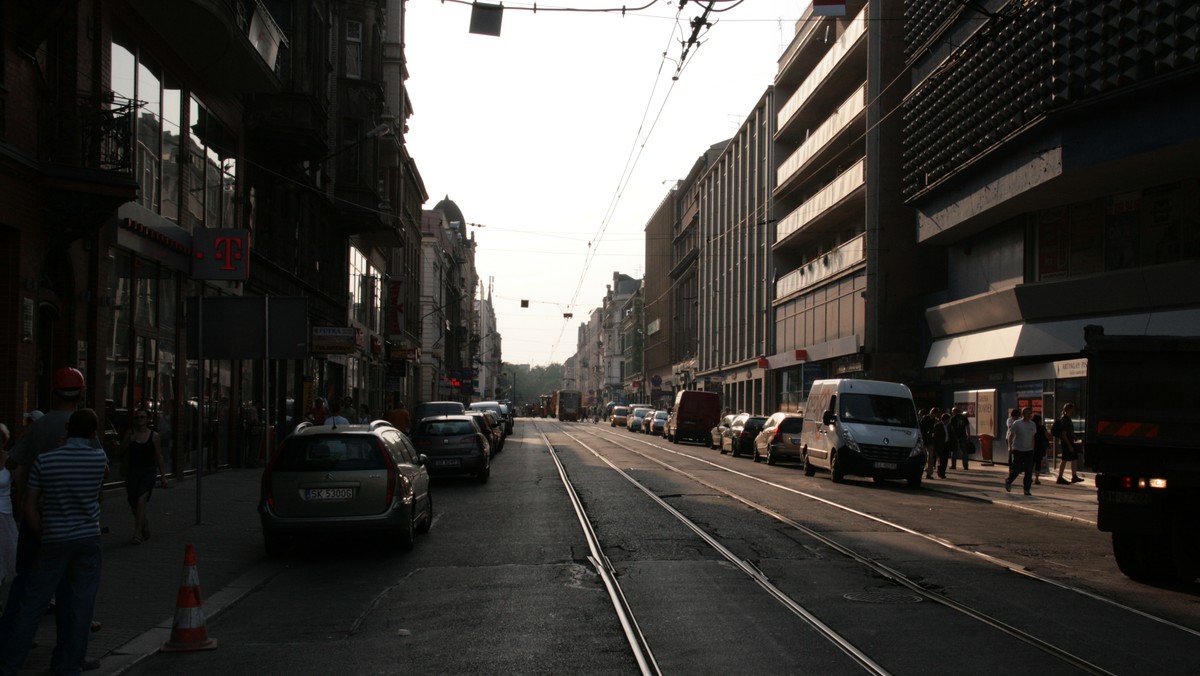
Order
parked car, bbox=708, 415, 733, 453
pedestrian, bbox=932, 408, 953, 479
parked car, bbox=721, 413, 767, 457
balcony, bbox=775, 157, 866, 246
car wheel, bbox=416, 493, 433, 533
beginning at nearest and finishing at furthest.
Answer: car wheel, bbox=416, 493, 433, 533 < pedestrian, bbox=932, 408, 953, 479 < parked car, bbox=721, 413, 767, 457 < parked car, bbox=708, 415, 733, 453 < balcony, bbox=775, 157, 866, 246

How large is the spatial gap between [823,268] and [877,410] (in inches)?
883

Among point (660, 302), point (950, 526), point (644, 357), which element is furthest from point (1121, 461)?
point (644, 357)

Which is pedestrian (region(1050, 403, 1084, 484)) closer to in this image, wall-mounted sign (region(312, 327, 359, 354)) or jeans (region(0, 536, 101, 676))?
wall-mounted sign (region(312, 327, 359, 354))

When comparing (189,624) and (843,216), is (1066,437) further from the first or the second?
(843,216)

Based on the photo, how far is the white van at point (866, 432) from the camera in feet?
78.8

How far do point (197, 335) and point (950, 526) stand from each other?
10700 millimetres

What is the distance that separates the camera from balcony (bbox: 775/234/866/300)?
41.5 m

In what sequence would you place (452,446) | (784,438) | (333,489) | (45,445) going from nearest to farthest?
(45,445), (333,489), (452,446), (784,438)

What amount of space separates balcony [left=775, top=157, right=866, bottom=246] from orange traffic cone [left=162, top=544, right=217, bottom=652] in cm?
3531

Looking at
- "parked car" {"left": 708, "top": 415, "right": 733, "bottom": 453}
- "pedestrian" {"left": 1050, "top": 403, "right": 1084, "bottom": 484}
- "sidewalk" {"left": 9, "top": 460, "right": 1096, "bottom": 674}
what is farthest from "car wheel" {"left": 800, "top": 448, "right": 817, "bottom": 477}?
"parked car" {"left": 708, "top": 415, "right": 733, "bottom": 453}

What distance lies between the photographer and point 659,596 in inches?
383

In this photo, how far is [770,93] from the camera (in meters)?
57.9

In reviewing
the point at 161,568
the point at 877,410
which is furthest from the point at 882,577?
the point at 877,410

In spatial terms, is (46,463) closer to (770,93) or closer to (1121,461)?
(1121,461)
